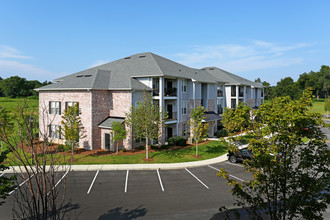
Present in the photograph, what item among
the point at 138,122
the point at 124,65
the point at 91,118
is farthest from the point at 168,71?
the point at 91,118

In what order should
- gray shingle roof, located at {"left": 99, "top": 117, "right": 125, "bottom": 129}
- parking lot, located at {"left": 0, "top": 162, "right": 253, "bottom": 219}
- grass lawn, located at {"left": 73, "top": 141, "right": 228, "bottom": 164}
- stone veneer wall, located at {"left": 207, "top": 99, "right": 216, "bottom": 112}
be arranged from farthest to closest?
stone veneer wall, located at {"left": 207, "top": 99, "right": 216, "bottom": 112}, gray shingle roof, located at {"left": 99, "top": 117, "right": 125, "bottom": 129}, grass lawn, located at {"left": 73, "top": 141, "right": 228, "bottom": 164}, parking lot, located at {"left": 0, "top": 162, "right": 253, "bottom": 219}

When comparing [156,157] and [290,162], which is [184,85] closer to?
[156,157]

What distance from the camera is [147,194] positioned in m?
13.5

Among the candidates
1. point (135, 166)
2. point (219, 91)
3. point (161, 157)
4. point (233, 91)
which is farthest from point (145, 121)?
point (233, 91)

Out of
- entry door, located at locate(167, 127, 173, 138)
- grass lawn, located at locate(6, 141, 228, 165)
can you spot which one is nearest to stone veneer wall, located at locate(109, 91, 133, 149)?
grass lawn, located at locate(6, 141, 228, 165)

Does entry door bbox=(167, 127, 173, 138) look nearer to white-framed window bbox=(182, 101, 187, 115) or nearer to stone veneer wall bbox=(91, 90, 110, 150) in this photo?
white-framed window bbox=(182, 101, 187, 115)

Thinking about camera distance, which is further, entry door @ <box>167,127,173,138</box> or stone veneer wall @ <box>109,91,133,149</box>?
entry door @ <box>167,127,173,138</box>

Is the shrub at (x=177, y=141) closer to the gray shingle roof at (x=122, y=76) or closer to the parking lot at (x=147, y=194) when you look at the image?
the gray shingle roof at (x=122, y=76)

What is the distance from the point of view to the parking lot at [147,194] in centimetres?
1117

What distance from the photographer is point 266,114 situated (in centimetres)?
713

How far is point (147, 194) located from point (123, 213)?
2.62 meters

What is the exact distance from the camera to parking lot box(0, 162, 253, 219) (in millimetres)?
11172

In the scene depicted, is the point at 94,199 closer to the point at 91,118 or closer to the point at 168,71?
the point at 91,118

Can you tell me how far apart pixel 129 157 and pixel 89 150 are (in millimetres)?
6090
